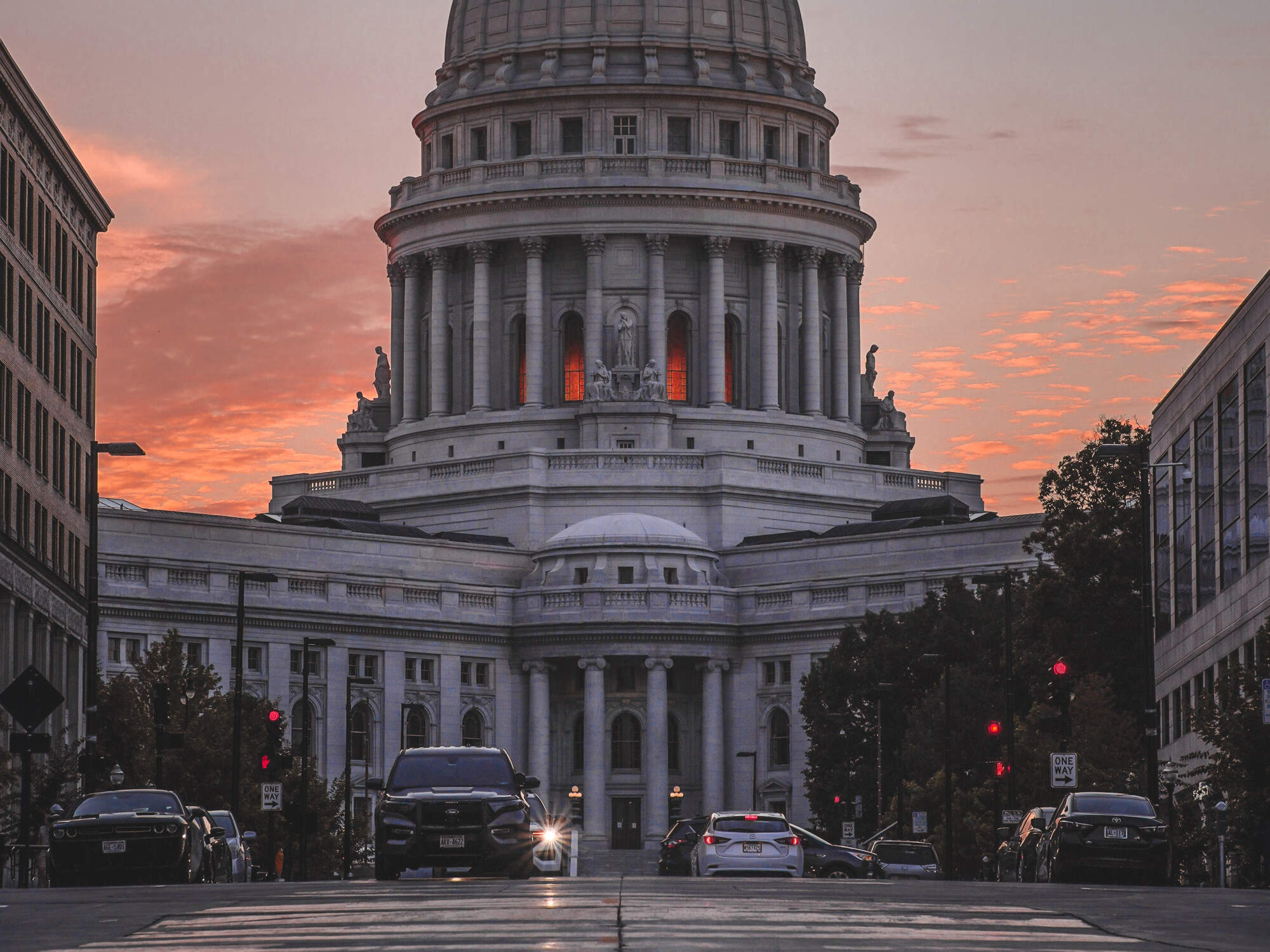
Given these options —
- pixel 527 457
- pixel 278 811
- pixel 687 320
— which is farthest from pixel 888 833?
pixel 687 320

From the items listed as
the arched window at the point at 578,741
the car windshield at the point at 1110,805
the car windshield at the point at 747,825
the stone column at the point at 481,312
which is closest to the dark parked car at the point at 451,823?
the car windshield at the point at 1110,805

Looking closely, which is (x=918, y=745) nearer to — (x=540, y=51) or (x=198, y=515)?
(x=198, y=515)

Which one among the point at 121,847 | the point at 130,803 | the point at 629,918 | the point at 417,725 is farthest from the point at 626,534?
the point at 629,918

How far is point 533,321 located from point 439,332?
22.4 feet

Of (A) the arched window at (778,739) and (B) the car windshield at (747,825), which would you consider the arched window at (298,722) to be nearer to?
(A) the arched window at (778,739)

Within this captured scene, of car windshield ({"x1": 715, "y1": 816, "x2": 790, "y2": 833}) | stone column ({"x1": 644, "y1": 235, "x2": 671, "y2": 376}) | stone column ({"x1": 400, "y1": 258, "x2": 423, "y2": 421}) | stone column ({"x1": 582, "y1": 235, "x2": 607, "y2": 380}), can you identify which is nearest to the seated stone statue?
stone column ({"x1": 644, "y1": 235, "x2": 671, "y2": 376})

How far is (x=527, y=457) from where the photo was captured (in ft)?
536

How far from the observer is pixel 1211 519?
79938 mm

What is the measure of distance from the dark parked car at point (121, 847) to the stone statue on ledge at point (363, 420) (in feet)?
439

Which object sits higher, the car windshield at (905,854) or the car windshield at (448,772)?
the car windshield at (448,772)

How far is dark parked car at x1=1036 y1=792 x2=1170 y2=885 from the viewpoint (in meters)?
50.5

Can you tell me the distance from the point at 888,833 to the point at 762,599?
40256 mm

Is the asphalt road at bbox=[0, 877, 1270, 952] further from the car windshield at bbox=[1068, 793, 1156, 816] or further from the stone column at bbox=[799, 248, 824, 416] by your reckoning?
the stone column at bbox=[799, 248, 824, 416]

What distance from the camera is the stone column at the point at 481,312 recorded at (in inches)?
6875
